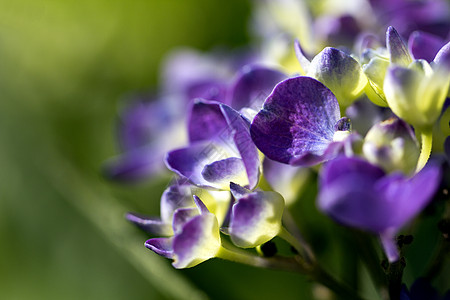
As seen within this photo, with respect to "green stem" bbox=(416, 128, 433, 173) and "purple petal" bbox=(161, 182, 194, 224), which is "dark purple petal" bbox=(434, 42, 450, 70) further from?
"purple petal" bbox=(161, 182, 194, 224)

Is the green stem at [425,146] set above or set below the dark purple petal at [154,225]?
above

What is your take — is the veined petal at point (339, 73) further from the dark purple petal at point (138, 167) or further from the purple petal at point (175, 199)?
the dark purple petal at point (138, 167)

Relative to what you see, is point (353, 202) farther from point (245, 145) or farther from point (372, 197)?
point (245, 145)

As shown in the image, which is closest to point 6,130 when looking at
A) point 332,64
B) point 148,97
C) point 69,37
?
point 148,97

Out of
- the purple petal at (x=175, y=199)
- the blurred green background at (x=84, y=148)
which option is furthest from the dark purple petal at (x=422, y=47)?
the blurred green background at (x=84, y=148)

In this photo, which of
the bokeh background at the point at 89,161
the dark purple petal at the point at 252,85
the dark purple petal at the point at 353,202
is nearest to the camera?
the dark purple petal at the point at 353,202

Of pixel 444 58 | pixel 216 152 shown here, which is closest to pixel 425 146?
pixel 444 58

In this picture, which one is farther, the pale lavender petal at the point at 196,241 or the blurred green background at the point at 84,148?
the blurred green background at the point at 84,148

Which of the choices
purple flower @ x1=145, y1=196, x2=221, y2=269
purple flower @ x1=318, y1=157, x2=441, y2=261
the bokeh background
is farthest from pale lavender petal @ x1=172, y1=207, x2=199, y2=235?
the bokeh background
